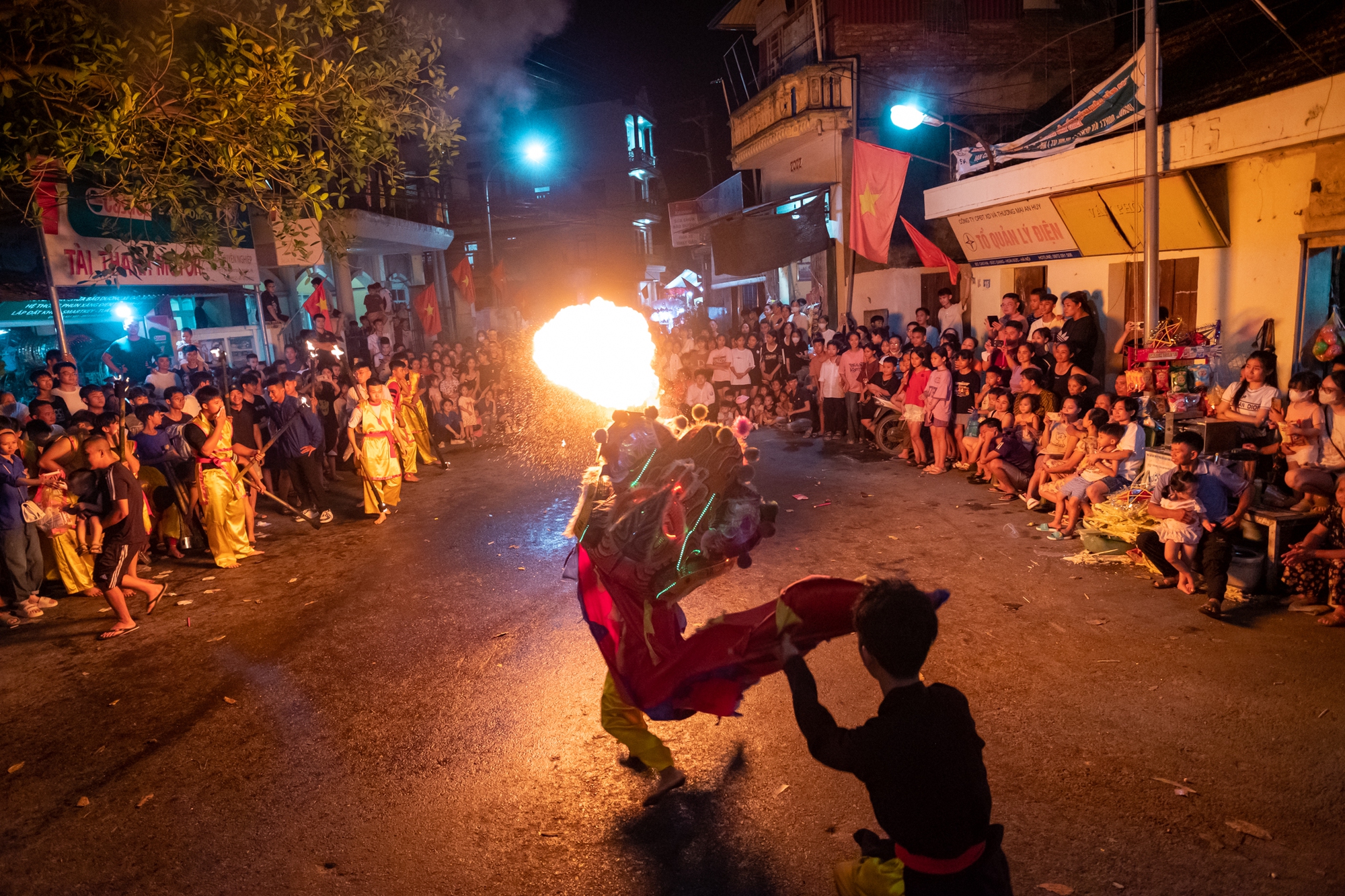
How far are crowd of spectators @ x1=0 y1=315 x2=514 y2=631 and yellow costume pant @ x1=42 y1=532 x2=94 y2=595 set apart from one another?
11mm

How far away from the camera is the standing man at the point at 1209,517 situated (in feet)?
19.4

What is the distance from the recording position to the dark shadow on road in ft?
11.4

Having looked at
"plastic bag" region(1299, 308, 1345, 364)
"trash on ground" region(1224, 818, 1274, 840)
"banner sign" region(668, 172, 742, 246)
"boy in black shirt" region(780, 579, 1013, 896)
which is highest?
"banner sign" region(668, 172, 742, 246)

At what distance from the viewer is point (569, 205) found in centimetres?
4153

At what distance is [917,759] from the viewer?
2.32 meters

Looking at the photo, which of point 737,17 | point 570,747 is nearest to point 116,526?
point 570,747

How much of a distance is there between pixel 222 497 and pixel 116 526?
6.50ft

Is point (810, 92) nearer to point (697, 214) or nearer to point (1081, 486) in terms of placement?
point (697, 214)

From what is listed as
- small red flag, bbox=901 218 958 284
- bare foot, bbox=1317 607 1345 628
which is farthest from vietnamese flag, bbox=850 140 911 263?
bare foot, bbox=1317 607 1345 628

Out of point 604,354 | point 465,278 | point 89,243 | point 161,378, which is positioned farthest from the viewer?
point 465,278

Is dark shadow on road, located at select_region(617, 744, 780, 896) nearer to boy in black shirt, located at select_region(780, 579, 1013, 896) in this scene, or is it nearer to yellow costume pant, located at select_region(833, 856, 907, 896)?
yellow costume pant, located at select_region(833, 856, 907, 896)

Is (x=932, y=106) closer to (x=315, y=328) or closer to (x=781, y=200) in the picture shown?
(x=781, y=200)

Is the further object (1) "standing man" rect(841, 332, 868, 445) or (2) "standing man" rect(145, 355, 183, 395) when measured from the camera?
(1) "standing man" rect(841, 332, 868, 445)

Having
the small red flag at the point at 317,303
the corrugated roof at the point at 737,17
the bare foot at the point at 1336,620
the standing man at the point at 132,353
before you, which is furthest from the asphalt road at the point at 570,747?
the corrugated roof at the point at 737,17
